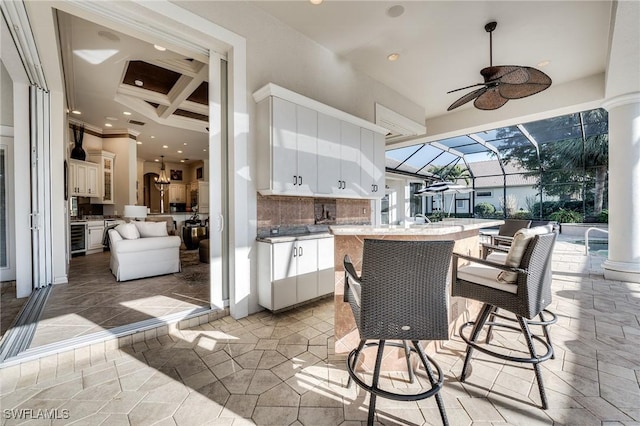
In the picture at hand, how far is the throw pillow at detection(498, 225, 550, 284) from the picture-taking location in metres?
1.67

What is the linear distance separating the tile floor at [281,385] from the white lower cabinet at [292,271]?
1.30 ft

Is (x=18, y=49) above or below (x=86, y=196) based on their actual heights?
above

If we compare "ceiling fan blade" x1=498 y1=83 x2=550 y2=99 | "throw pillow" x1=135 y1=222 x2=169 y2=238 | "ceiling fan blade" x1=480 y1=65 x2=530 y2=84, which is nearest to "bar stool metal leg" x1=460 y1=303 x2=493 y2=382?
"ceiling fan blade" x1=480 y1=65 x2=530 y2=84

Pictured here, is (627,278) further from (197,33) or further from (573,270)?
(197,33)

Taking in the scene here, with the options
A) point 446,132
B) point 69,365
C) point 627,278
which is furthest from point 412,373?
point 446,132

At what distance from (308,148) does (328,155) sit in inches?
13.9

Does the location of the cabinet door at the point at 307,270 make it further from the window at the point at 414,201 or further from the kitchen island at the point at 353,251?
the window at the point at 414,201

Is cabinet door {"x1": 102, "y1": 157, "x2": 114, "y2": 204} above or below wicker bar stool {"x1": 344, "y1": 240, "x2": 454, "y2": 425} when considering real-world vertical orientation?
above

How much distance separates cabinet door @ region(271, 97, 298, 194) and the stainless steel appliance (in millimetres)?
5867

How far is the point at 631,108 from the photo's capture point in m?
3.96

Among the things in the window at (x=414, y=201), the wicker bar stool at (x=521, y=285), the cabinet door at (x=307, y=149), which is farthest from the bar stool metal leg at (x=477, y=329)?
the window at (x=414, y=201)

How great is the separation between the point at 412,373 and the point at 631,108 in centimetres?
520

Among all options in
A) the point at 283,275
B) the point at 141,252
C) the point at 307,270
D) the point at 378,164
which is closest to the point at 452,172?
the point at 378,164

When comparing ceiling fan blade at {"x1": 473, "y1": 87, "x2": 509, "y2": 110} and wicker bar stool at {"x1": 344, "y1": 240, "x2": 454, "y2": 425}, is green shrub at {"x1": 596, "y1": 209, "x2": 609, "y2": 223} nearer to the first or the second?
ceiling fan blade at {"x1": 473, "y1": 87, "x2": 509, "y2": 110}
